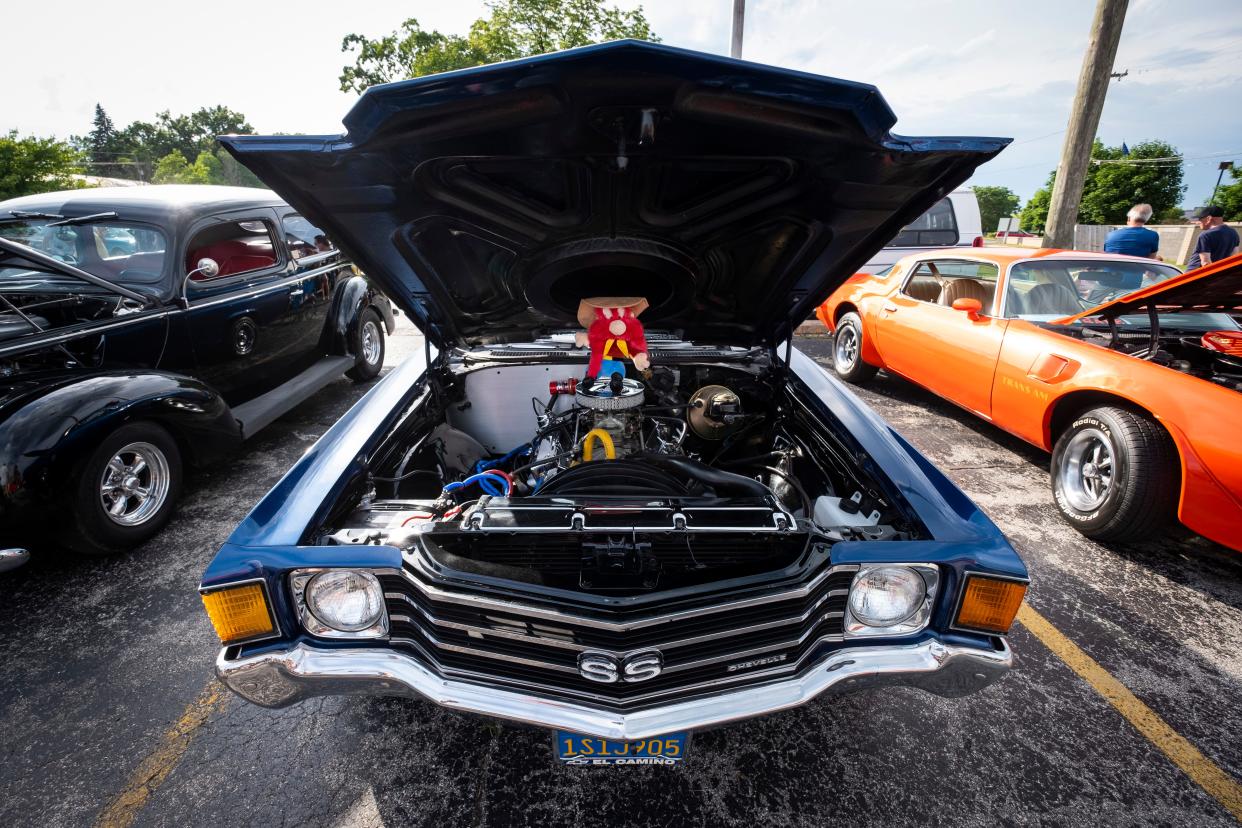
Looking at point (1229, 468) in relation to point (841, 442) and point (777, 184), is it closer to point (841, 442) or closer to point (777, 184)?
point (841, 442)

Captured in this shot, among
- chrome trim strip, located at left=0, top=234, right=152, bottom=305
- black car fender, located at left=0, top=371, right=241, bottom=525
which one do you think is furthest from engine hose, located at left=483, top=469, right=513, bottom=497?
chrome trim strip, located at left=0, top=234, right=152, bottom=305

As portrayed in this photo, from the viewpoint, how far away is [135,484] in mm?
2965

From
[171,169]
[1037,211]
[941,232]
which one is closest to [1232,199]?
[1037,211]

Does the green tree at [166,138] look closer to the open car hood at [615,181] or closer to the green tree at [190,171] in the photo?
the green tree at [190,171]

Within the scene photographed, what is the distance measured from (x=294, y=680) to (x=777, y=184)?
205 centimetres

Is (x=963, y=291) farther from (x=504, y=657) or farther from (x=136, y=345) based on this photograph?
(x=136, y=345)

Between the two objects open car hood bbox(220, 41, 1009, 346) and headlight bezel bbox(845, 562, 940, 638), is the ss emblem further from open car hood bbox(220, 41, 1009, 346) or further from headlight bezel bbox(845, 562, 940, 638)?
open car hood bbox(220, 41, 1009, 346)

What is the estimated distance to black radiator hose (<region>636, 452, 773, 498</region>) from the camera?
1720mm

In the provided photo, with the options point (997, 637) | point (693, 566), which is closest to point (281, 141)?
point (693, 566)

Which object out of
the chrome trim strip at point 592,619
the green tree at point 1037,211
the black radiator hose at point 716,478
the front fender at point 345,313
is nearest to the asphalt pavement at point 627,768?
the chrome trim strip at point 592,619

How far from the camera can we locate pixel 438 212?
194 centimetres

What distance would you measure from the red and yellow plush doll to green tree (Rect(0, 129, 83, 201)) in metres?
24.5

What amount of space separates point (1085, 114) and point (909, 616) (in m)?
8.70

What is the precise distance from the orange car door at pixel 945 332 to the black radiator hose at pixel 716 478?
302cm
